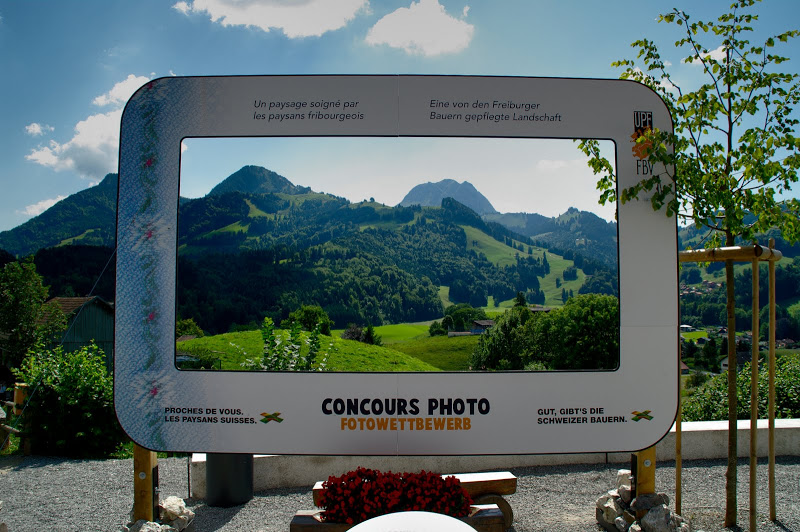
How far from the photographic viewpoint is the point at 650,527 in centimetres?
387

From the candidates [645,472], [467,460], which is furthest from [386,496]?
[467,460]

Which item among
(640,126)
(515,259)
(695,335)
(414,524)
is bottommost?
(695,335)

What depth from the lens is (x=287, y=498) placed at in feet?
17.4

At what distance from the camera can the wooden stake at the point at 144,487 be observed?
3.88 metres

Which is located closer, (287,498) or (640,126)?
(640,126)

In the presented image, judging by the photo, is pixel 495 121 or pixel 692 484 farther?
pixel 692 484

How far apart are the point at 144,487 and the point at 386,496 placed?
1.86 m

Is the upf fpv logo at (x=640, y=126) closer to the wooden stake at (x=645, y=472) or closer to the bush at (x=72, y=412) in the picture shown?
the wooden stake at (x=645, y=472)

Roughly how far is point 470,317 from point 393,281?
2513 millimetres

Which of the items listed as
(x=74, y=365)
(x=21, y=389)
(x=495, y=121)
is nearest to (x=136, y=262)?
(x=495, y=121)

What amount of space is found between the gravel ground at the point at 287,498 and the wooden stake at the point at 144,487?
829 millimetres

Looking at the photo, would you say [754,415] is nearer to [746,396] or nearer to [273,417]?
[746,396]

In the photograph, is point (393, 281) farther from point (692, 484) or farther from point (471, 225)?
point (692, 484)

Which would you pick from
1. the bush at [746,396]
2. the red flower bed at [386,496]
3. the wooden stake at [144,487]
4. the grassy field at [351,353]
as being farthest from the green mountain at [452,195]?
the wooden stake at [144,487]
